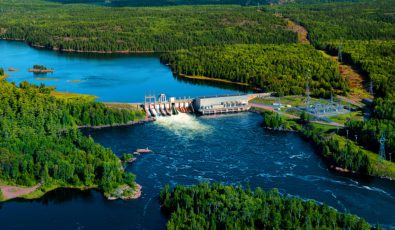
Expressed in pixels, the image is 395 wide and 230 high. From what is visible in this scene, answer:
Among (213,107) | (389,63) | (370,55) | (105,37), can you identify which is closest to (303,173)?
(213,107)

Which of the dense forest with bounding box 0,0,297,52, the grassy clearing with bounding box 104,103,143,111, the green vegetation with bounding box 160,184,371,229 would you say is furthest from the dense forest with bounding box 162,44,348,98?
the green vegetation with bounding box 160,184,371,229

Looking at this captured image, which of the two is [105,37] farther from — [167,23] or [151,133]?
[151,133]

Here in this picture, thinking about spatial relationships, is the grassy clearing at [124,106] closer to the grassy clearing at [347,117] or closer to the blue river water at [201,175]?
the blue river water at [201,175]

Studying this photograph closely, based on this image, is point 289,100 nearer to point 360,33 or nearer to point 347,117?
point 347,117

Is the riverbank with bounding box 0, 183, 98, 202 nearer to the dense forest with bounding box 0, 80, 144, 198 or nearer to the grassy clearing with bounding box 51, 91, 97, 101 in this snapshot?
the dense forest with bounding box 0, 80, 144, 198

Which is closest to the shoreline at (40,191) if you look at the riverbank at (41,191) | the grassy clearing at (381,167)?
the riverbank at (41,191)

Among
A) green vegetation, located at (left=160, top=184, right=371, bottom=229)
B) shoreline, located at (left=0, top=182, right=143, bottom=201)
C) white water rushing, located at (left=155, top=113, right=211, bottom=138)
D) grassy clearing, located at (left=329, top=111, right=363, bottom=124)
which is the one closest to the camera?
green vegetation, located at (left=160, top=184, right=371, bottom=229)

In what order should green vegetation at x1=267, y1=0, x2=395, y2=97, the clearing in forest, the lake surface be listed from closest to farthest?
1. the clearing in forest
2. the lake surface
3. green vegetation at x1=267, y1=0, x2=395, y2=97
